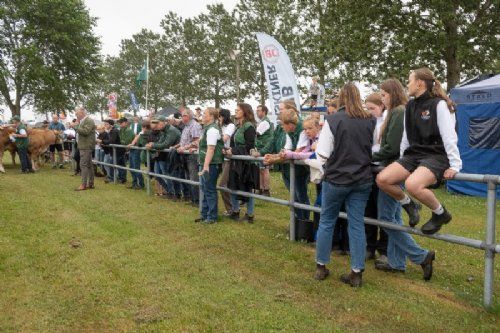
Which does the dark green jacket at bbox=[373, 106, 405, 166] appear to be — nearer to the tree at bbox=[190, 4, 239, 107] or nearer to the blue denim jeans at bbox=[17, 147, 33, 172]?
the blue denim jeans at bbox=[17, 147, 33, 172]

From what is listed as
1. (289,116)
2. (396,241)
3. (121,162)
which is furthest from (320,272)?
(121,162)

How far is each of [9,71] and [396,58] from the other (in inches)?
976

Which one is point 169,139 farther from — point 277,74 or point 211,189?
point 277,74

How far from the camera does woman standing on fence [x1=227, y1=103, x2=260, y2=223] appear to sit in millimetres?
7680

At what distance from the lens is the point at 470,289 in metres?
4.78

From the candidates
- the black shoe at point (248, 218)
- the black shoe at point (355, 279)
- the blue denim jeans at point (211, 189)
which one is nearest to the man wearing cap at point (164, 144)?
the blue denim jeans at point (211, 189)

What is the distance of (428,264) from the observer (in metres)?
4.91

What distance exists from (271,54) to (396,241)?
9.10 metres

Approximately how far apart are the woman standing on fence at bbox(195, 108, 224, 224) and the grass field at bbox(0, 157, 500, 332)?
1.41 ft

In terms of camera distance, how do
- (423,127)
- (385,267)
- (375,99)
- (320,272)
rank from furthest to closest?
1. (375,99)
2. (385,267)
3. (320,272)
4. (423,127)

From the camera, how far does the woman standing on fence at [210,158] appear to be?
7453 millimetres

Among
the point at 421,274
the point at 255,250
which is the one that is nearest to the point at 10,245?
the point at 255,250

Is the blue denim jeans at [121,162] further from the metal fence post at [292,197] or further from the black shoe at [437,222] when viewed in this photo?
the black shoe at [437,222]

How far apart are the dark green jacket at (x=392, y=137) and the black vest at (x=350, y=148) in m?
0.27
